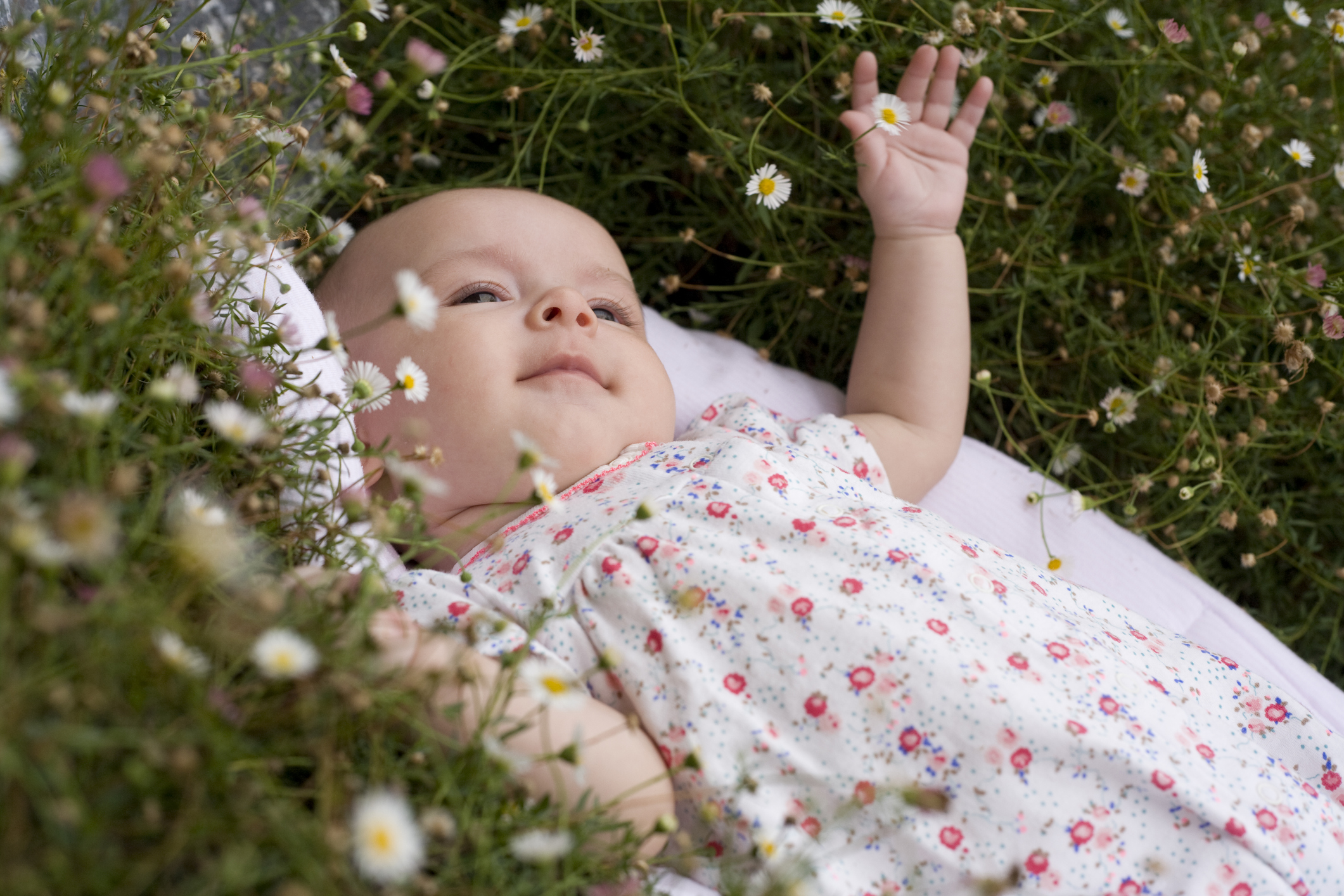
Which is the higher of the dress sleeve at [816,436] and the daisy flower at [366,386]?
the daisy flower at [366,386]

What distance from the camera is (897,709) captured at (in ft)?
3.16

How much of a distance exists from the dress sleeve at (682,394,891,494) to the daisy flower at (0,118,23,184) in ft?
2.89

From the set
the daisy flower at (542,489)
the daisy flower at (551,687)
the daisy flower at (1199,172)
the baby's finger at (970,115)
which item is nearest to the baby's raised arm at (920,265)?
the baby's finger at (970,115)

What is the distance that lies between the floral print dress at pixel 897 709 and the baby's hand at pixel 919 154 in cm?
58

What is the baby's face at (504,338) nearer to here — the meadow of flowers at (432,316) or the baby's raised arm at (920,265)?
the meadow of flowers at (432,316)

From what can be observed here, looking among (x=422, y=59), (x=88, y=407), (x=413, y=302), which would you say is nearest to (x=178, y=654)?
(x=88, y=407)

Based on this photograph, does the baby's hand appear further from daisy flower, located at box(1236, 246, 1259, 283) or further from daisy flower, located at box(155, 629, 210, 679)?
Answer: daisy flower, located at box(155, 629, 210, 679)

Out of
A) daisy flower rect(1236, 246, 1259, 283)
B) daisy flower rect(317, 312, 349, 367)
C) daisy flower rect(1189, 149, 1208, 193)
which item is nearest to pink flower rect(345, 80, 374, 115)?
daisy flower rect(317, 312, 349, 367)

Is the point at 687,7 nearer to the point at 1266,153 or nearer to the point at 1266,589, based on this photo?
the point at 1266,153

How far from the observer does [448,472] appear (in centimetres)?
119

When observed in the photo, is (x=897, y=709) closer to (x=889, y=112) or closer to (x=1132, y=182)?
(x=889, y=112)

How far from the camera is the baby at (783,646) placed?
0.94 meters

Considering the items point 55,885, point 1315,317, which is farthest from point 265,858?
point 1315,317

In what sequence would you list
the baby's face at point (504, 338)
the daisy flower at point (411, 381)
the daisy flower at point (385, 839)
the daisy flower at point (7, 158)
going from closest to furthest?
the daisy flower at point (385, 839) < the daisy flower at point (7, 158) < the daisy flower at point (411, 381) < the baby's face at point (504, 338)
